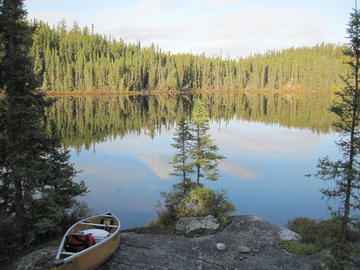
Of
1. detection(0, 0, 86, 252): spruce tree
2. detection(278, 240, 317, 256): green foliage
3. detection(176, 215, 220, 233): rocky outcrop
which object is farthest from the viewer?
detection(176, 215, 220, 233): rocky outcrop

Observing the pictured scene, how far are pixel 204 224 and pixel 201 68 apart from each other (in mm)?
144508

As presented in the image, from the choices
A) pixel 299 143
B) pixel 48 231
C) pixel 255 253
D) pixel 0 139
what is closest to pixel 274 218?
pixel 255 253

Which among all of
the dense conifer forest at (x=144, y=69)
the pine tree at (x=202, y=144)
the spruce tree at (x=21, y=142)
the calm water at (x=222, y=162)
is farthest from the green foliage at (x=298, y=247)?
the dense conifer forest at (x=144, y=69)

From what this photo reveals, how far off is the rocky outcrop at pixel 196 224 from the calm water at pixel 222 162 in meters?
3.75

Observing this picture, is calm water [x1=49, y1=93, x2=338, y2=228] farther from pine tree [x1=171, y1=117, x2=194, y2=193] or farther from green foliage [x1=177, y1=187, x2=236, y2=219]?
green foliage [x1=177, y1=187, x2=236, y2=219]

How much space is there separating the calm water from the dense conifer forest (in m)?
56.7

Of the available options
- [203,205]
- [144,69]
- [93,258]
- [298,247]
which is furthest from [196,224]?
[144,69]

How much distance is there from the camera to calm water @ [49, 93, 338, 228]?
19531 mm

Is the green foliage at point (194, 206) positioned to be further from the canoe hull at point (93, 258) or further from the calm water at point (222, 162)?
the canoe hull at point (93, 258)

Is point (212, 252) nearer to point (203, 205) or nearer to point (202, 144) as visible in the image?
point (203, 205)

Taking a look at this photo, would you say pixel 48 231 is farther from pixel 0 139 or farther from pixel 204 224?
pixel 204 224

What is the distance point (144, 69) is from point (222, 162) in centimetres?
10563

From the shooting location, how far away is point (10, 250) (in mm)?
10203

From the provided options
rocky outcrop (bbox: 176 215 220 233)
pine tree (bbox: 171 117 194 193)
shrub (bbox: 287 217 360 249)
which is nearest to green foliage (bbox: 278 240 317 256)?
shrub (bbox: 287 217 360 249)
